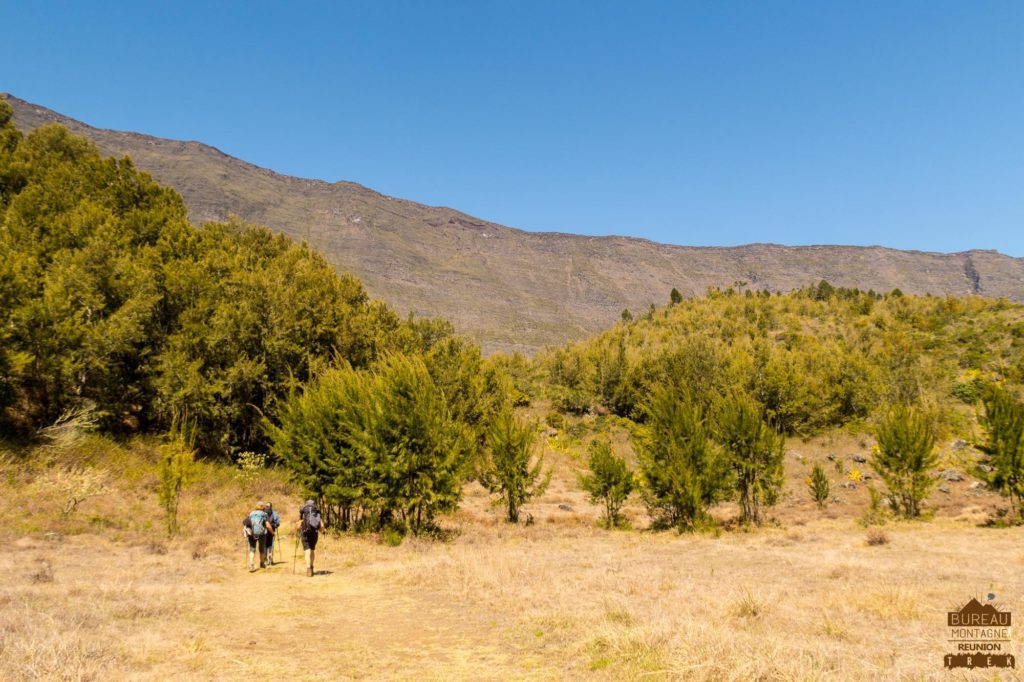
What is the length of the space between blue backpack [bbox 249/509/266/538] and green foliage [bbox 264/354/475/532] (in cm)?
470

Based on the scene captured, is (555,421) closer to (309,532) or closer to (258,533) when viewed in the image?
(258,533)

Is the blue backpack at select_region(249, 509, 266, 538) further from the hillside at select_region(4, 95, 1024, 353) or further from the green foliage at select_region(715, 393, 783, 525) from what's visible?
the hillside at select_region(4, 95, 1024, 353)

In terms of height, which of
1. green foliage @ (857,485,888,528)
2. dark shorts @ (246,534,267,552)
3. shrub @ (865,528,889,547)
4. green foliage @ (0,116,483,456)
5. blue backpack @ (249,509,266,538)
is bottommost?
green foliage @ (857,485,888,528)

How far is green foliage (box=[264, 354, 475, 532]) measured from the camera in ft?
66.9

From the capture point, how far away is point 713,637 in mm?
7270

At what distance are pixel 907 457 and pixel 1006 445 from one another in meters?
3.98

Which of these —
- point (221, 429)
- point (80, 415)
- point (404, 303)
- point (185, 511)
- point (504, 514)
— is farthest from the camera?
point (404, 303)

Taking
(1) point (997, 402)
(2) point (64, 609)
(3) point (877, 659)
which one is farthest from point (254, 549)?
(1) point (997, 402)

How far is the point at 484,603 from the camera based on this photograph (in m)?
11.4

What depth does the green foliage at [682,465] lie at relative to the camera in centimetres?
2423

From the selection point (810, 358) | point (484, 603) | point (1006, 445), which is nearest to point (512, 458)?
point (484, 603)

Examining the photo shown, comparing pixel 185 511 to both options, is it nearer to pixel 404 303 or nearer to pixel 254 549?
pixel 254 549

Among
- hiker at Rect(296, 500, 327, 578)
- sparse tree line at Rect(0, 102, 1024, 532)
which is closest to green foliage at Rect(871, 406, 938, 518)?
sparse tree line at Rect(0, 102, 1024, 532)

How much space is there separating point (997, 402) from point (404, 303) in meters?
105
